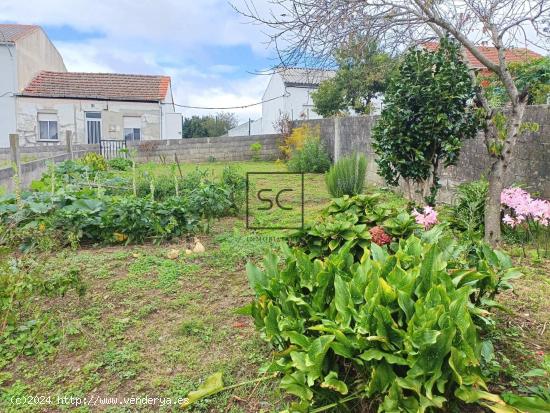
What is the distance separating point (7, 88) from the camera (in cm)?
1767

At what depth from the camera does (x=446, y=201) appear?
6129mm

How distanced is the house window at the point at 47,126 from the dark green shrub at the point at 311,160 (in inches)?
493

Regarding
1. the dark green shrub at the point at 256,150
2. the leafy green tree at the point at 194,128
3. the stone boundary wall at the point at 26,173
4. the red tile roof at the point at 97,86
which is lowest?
the stone boundary wall at the point at 26,173

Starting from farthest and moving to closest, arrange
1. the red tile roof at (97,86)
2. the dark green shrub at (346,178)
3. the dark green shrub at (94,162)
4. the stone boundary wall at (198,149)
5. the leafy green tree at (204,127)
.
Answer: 1. the leafy green tree at (204,127)
2. the red tile roof at (97,86)
3. the stone boundary wall at (198,149)
4. the dark green shrub at (94,162)
5. the dark green shrub at (346,178)

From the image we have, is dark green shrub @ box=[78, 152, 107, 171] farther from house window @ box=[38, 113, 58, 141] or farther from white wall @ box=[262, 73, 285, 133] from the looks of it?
white wall @ box=[262, 73, 285, 133]

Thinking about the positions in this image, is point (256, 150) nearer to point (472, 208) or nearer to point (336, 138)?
point (336, 138)

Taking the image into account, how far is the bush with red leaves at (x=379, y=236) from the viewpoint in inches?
94.6

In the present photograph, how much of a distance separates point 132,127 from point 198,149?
7340 millimetres

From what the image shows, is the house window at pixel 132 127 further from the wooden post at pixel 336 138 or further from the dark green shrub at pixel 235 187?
the dark green shrub at pixel 235 187

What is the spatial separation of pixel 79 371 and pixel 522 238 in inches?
145

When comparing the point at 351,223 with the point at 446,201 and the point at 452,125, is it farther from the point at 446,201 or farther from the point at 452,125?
the point at 446,201

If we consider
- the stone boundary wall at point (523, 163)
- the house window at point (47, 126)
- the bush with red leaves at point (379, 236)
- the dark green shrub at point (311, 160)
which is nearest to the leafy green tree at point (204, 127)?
the house window at point (47, 126)

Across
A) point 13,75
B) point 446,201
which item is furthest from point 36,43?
point 446,201

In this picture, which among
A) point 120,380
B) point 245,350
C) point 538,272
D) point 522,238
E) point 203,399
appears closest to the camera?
point 203,399
